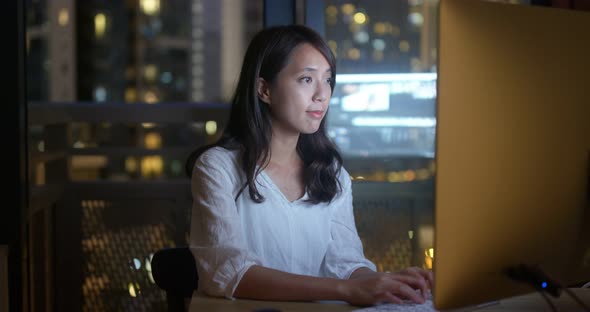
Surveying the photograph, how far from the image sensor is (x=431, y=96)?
249 centimetres

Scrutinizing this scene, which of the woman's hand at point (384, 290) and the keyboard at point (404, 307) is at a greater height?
the woman's hand at point (384, 290)

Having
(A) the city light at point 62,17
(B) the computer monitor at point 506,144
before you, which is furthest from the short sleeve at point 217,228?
(A) the city light at point 62,17

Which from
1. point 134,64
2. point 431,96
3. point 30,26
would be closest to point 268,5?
point 431,96

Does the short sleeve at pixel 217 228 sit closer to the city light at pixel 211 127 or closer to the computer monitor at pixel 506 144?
the computer monitor at pixel 506 144

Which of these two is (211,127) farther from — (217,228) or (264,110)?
(217,228)

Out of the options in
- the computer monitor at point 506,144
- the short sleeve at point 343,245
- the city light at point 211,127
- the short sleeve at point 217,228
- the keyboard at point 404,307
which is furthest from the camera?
the city light at point 211,127

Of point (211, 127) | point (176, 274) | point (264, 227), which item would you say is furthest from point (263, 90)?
point (211, 127)

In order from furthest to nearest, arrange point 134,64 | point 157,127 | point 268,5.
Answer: point 134,64 < point 157,127 < point 268,5

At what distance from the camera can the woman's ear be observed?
1.51 meters

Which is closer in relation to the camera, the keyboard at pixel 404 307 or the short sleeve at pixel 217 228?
the keyboard at pixel 404 307

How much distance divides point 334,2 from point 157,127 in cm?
90

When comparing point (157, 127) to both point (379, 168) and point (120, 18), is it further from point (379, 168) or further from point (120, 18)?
point (120, 18)

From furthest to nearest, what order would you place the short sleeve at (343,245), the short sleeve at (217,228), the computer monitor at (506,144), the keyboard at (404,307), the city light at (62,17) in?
the city light at (62,17) → the short sleeve at (343,245) → the short sleeve at (217,228) → the keyboard at (404,307) → the computer monitor at (506,144)

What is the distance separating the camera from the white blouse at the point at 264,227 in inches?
51.2
